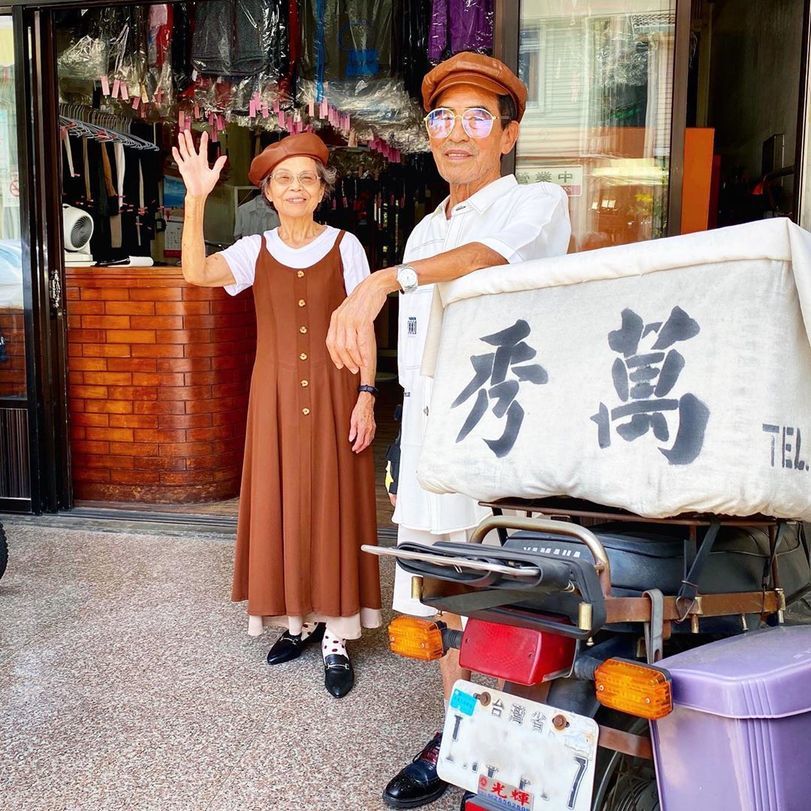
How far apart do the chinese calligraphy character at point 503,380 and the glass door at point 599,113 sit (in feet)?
6.97

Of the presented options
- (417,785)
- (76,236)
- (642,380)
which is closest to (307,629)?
(417,785)

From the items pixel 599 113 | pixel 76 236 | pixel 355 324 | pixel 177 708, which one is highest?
pixel 599 113

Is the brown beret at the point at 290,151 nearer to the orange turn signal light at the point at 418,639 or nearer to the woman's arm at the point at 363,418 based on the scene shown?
the woman's arm at the point at 363,418

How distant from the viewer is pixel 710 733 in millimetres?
1568

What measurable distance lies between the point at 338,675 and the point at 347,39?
14.6 feet

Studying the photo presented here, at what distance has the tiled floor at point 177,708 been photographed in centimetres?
250

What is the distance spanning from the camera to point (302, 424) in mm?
3275

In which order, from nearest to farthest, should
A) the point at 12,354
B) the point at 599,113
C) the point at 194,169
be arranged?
1. the point at 194,169
2. the point at 599,113
3. the point at 12,354

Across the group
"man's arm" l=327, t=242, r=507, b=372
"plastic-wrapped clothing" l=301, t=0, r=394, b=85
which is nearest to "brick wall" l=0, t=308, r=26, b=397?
"plastic-wrapped clothing" l=301, t=0, r=394, b=85

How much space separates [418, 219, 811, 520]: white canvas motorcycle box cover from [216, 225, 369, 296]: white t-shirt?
139 cm

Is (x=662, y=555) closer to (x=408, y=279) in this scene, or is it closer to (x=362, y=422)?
(x=408, y=279)

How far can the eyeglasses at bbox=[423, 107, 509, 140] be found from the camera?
97.8 inches

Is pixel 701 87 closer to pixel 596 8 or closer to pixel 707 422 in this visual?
pixel 596 8

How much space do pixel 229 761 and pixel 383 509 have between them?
3.20 metres
